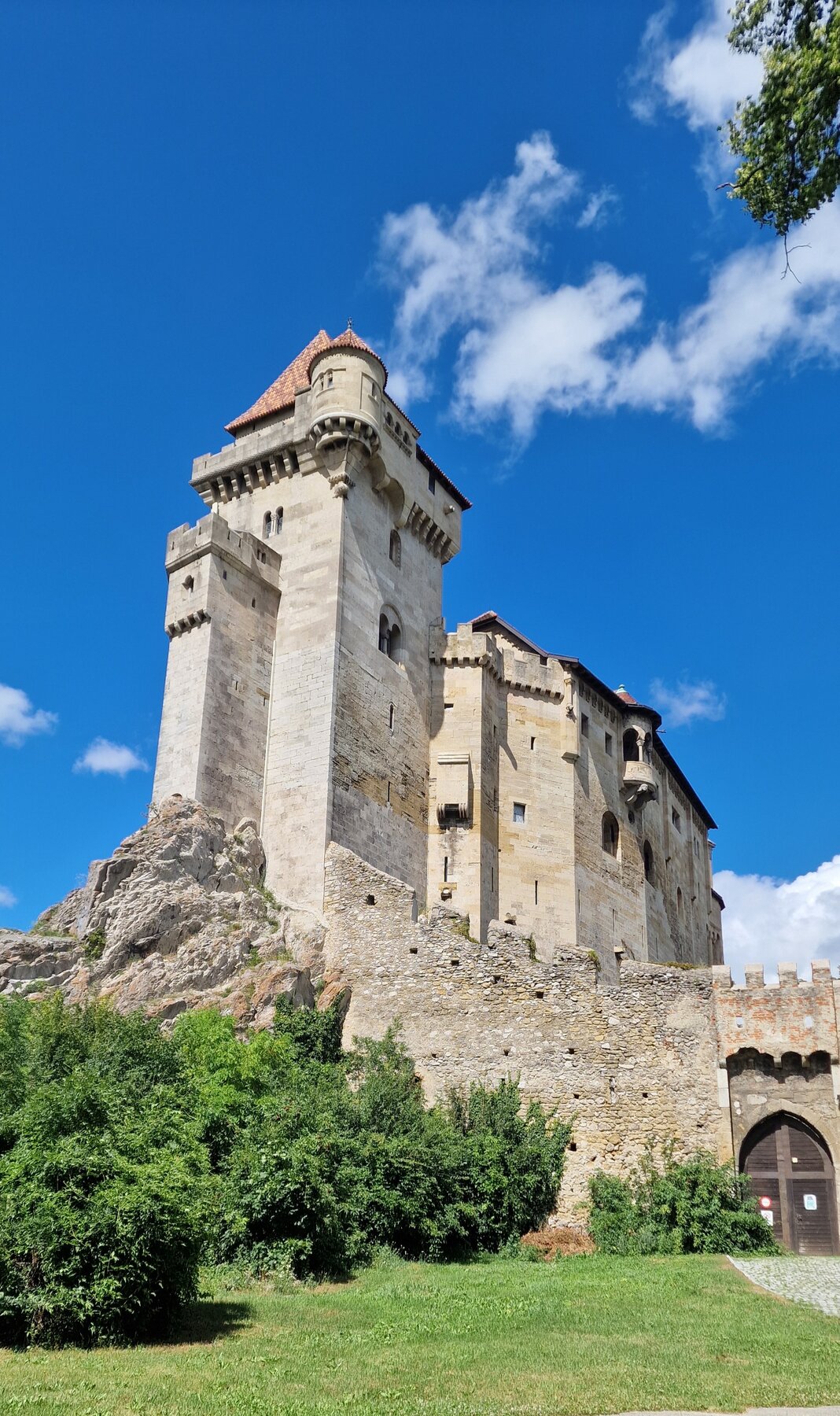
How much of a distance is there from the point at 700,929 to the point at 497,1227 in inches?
1492

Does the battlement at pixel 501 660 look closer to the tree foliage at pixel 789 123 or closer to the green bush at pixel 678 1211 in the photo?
the green bush at pixel 678 1211

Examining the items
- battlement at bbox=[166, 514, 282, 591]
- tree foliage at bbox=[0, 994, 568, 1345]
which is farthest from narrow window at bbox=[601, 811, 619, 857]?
tree foliage at bbox=[0, 994, 568, 1345]

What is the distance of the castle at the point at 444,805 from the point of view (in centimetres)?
2462

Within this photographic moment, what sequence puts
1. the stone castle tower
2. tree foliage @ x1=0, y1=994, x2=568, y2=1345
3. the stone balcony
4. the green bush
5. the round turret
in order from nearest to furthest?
tree foliage @ x1=0, y1=994, x2=568, y2=1345
the green bush
the stone castle tower
the round turret
the stone balcony

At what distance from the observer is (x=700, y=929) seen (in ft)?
194

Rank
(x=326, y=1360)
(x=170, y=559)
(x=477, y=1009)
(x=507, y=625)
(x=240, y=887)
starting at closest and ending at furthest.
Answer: (x=326, y=1360) < (x=477, y=1009) < (x=240, y=887) < (x=170, y=559) < (x=507, y=625)

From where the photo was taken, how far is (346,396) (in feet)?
138

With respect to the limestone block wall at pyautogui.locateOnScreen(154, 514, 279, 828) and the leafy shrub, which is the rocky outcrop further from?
the leafy shrub

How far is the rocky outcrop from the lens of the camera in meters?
30.7

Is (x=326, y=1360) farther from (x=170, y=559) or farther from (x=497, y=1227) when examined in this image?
(x=170, y=559)

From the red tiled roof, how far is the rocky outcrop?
17.1 m

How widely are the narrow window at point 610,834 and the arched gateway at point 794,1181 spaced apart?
22479mm

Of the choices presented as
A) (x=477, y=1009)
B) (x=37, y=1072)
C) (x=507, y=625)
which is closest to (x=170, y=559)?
(x=507, y=625)

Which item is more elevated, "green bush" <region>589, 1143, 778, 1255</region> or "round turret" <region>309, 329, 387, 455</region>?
"round turret" <region>309, 329, 387, 455</region>
